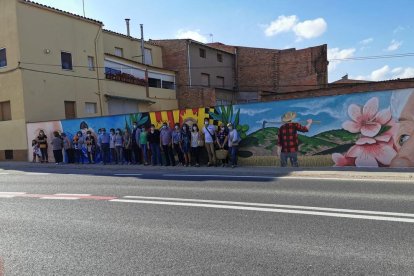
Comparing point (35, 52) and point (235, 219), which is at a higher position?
point (35, 52)

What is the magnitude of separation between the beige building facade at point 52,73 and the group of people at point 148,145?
111 inches

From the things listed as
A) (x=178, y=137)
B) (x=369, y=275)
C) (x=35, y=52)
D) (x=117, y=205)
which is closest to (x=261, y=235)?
(x=369, y=275)

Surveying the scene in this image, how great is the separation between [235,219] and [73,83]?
66.3 ft

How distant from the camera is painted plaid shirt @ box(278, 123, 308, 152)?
1364 centimetres

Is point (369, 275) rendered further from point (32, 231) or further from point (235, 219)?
point (32, 231)

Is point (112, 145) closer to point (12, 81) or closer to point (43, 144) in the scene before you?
point (43, 144)

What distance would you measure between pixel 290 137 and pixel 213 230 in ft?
28.3

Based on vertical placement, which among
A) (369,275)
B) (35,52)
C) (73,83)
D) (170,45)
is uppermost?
(170,45)

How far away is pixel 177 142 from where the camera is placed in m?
15.5

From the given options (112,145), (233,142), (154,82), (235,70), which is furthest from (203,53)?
(233,142)

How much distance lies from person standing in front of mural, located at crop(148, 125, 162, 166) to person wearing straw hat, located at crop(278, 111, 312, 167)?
5.06 meters

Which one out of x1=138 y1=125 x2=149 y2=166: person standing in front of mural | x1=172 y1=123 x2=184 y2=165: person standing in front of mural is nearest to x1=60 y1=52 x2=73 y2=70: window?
x1=138 y1=125 x2=149 y2=166: person standing in front of mural

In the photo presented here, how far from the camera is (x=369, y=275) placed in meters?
3.87

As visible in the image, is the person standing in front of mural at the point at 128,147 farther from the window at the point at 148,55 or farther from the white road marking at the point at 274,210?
the window at the point at 148,55
